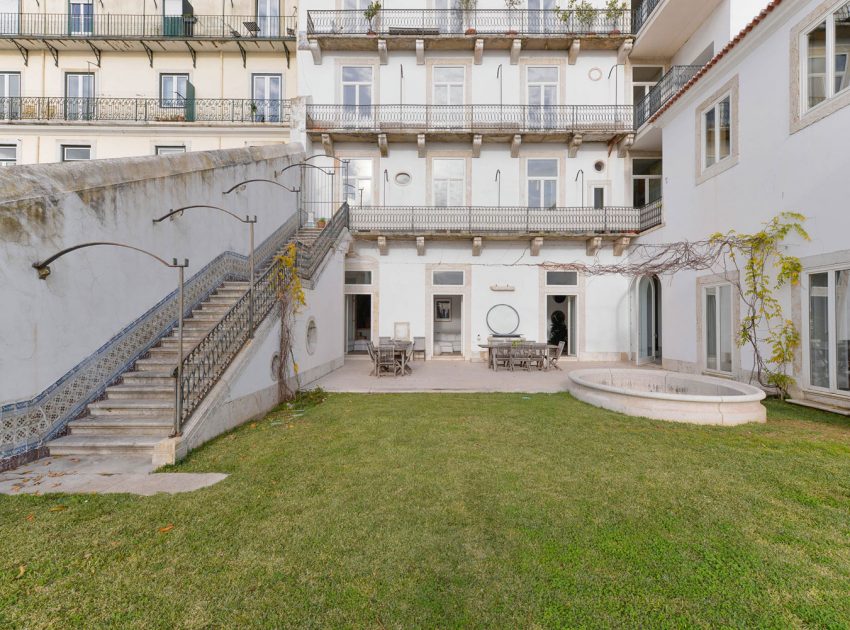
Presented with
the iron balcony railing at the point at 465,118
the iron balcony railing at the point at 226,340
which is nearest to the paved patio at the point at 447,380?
the iron balcony railing at the point at 226,340

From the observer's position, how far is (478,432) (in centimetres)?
524

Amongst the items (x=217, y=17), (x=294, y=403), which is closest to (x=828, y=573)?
(x=294, y=403)

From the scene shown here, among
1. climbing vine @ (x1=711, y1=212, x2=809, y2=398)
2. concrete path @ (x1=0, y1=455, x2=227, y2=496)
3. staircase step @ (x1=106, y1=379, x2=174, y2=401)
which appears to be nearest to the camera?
concrete path @ (x1=0, y1=455, x2=227, y2=496)

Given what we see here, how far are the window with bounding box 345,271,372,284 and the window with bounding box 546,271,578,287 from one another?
20.2 ft

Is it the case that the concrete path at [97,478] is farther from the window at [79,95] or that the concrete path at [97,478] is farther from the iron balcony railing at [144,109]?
the window at [79,95]

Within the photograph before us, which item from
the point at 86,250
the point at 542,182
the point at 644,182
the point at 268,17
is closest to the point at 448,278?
the point at 542,182

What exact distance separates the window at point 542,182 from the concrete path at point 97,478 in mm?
12626

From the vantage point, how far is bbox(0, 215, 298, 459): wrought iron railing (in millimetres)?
4238

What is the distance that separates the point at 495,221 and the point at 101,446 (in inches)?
455

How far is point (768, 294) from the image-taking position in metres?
7.50

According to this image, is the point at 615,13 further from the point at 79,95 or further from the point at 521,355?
the point at 79,95

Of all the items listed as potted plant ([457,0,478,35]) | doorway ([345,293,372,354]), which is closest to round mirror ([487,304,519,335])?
doorway ([345,293,372,354])

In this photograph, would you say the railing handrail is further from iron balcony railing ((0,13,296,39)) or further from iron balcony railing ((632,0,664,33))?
iron balcony railing ((632,0,664,33))

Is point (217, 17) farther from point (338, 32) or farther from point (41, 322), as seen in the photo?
point (41, 322)
